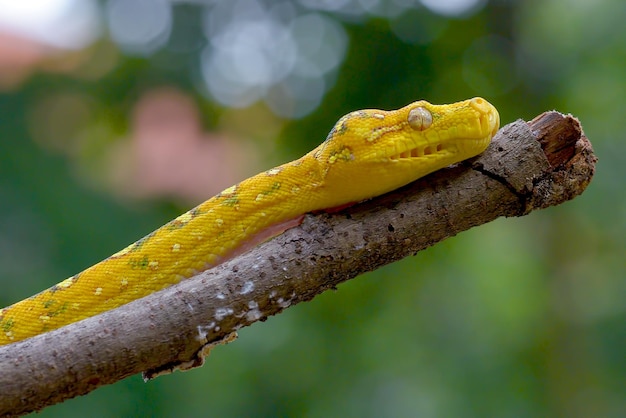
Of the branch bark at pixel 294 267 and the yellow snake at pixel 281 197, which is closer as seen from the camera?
the branch bark at pixel 294 267

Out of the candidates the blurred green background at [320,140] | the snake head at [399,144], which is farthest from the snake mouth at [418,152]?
the blurred green background at [320,140]

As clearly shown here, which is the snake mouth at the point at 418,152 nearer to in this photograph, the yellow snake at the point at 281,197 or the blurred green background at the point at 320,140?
the yellow snake at the point at 281,197

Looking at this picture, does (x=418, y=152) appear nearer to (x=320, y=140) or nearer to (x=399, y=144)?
(x=399, y=144)

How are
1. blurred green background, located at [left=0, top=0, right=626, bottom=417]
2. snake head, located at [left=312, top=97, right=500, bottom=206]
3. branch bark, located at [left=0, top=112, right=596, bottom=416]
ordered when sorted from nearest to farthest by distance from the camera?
branch bark, located at [left=0, top=112, right=596, bottom=416], snake head, located at [left=312, top=97, right=500, bottom=206], blurred green background, located at [left=0, top=0, right=626, bottom=417]

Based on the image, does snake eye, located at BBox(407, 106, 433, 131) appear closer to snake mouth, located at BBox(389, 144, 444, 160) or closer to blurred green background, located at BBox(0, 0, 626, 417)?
snake mouth, located at BBox(389, 144, 444, 160)

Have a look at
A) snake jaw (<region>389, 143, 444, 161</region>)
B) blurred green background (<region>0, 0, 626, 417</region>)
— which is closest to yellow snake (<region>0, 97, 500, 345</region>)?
snake jaw (<region>389, 143, 444, 161</region>)

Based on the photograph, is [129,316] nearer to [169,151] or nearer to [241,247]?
[241,247]
